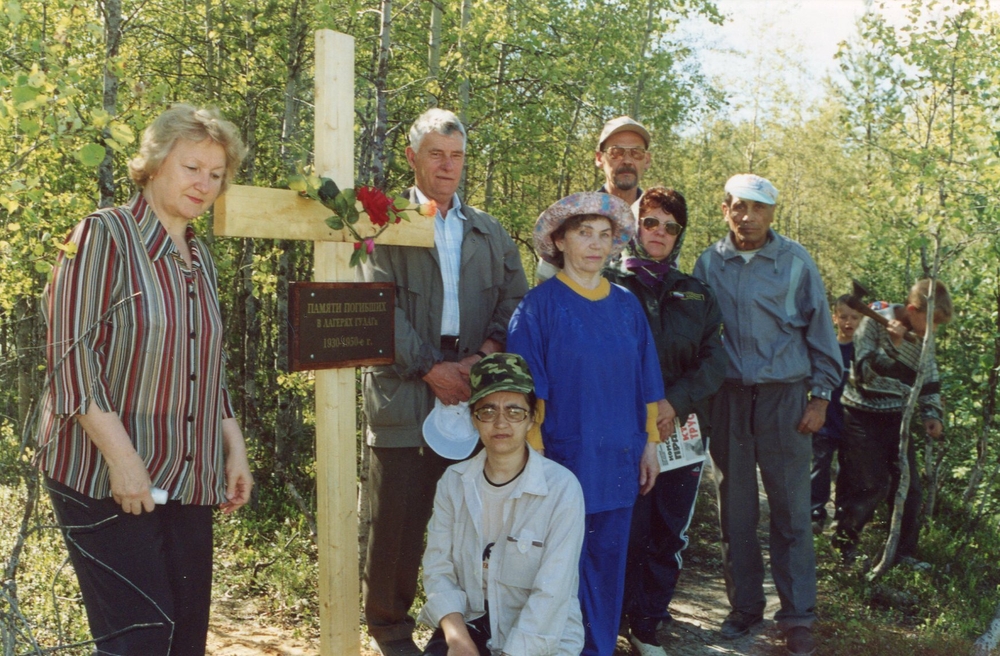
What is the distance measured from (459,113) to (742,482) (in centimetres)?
497

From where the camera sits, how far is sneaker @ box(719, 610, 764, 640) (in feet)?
14.8

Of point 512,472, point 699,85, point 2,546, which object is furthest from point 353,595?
point 699,85

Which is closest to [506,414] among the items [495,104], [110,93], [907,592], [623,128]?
[623,128]

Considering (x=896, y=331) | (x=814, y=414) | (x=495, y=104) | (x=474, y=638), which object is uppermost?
(x=495, y=104)

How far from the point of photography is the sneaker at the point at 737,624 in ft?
14.8

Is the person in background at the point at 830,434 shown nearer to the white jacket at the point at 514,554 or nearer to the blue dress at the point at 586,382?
the blue dress at the point at 586,382

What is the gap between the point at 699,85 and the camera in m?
20.5

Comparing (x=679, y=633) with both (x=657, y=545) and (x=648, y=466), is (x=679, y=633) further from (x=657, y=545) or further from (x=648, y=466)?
(x=648, y=466)

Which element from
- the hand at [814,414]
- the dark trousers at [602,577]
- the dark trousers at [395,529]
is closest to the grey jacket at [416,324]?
the dark trousers at [395,529]

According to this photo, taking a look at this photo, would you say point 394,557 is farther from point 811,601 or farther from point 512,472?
point 811,601

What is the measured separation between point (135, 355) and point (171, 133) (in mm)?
679

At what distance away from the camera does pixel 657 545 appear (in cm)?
424

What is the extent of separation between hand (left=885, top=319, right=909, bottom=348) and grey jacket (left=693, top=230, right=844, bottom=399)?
199 centimetres

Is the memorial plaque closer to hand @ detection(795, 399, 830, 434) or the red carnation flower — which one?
the red carnation flower
